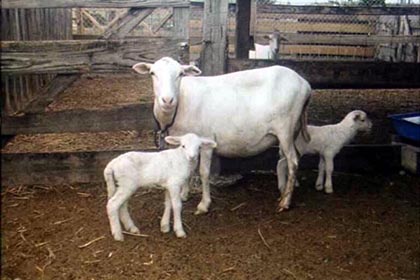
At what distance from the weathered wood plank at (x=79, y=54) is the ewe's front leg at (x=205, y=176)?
87 cm

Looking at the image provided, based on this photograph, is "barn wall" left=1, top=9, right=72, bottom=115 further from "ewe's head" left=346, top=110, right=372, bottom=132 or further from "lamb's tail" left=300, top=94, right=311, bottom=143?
"ewe's head" left=346, top=110, right=372, bottom=132

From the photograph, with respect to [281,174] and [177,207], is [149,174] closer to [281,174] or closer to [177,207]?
[177,207]

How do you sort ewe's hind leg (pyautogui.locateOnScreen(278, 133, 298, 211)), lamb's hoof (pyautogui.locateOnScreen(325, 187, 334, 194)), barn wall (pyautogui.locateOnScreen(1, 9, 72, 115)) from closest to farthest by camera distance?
ewe's hind leg (pyautogui.locateOnScreen(278, 133, 298, 211))
lamb's hoof (pyautogui.locateOnScreen(325, 187, 334, 194))
barn wall (pyautogui.locateOnScreen(1, 9, 72, 115))

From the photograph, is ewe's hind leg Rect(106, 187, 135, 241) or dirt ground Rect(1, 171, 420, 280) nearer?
dirt ground Rect(1, 171, 420, 280)

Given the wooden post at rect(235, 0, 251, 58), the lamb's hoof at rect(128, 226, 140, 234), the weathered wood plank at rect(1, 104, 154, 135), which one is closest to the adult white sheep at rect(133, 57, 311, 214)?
the weathered wood plank at rect(1, 104, 154, 135)

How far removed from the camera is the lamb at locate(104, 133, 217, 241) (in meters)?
3.33

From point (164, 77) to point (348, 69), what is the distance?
2.52 metres

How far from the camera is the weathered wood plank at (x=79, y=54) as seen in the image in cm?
401

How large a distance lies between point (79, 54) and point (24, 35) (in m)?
3.47

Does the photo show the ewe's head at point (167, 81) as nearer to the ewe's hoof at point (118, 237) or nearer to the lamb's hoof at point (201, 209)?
the lamb's hoof at point (201, 209)

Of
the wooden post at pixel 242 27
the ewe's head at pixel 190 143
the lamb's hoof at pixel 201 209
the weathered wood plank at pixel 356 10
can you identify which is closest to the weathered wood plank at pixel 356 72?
the wooden post at pixel 242 27

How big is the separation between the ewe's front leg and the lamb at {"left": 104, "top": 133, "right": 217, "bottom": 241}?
407 millimetres

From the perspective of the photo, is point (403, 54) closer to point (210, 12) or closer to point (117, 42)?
point (210, 12)

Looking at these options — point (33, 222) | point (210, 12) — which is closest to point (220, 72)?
point (210, 12)
